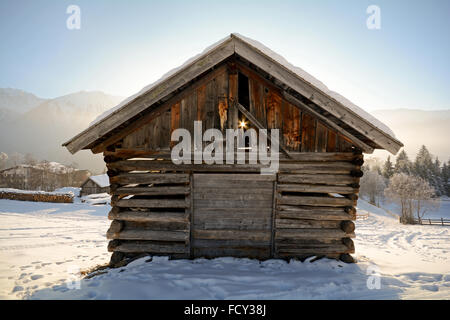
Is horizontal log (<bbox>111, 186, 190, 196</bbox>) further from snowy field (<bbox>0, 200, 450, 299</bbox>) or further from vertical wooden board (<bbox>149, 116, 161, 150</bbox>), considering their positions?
snowy field (<bbox>0, 200, 450, 299</bbox>)

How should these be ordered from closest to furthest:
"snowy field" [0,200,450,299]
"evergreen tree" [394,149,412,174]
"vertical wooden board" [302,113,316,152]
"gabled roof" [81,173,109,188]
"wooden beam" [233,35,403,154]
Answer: "snowy field" [0,200,450,299]
"wooden beam" [233,35,403,154]
"vertical wooden board" [302,113,316,152]
"gabled roof" [81,173,109,188]
"evergreen tree" [394,149,412,174]

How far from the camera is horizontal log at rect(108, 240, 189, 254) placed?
4883 millimetres

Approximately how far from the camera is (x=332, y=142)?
486 centimetres

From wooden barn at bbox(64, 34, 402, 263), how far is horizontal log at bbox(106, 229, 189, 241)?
22mm

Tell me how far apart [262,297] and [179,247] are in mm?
2191

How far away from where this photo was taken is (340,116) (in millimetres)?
4367

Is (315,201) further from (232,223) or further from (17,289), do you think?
(17,289)

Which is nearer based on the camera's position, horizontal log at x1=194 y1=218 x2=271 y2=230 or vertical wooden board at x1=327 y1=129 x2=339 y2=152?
vertical wooden board at x1=327 y1=129 x2=339 y2=152

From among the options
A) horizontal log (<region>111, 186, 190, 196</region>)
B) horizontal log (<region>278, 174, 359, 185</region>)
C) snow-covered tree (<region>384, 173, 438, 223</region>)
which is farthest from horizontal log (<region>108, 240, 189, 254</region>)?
snow-covered tree (<region>384, 173, 438, 223</region>)

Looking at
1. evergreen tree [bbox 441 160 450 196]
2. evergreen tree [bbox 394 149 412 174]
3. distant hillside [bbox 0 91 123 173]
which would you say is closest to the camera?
evergreen tree [bbox 441 160 450 196]

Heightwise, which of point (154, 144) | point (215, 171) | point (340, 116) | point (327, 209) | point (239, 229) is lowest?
point (239, 229)

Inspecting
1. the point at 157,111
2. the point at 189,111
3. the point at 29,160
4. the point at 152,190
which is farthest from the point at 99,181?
the point at 29,160
